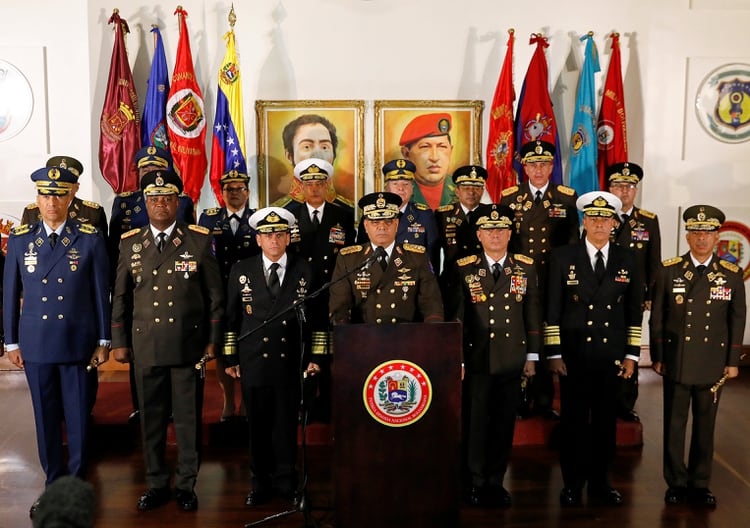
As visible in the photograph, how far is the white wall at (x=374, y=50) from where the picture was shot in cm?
664

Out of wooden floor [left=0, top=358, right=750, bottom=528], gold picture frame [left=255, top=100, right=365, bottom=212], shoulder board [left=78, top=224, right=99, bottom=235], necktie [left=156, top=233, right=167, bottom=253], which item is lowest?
wooden floor [left=0, top=358, right=750, bottom=528]

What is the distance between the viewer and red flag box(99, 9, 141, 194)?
636 cm

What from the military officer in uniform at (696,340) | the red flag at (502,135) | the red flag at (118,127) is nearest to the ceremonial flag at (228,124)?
the red flag at (118,127)

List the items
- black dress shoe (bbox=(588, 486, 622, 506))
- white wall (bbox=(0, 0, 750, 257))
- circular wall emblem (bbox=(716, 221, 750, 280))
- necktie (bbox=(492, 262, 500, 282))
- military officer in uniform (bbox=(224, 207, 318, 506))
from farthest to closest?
circular wall emblem (bbox=(716, 221, 750, 280))
white wall (bbox=(0, 0, 750, 257))
black dress shoe (bbox=(588, 486, 622, 506))
necktie (bbox=(492, 262, 500, 282))
military officer in uniform (bbox=(224, 207, 318, 506))

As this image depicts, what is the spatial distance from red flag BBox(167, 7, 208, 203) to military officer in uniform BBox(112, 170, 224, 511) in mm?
2474

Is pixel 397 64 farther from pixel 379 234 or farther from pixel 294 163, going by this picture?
pixel 379 234

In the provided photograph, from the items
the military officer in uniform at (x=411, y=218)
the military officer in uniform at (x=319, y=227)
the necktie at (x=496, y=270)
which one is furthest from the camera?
the military officer in uniform at (x=411, y=218)

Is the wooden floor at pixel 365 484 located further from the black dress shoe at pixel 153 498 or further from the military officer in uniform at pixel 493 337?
the military officer in uniform at pixel 493 337

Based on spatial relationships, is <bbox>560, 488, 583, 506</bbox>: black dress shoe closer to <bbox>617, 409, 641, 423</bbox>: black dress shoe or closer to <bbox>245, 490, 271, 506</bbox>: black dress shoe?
<bbox>617, 409, 641, 423</bbox>: black dress shoe

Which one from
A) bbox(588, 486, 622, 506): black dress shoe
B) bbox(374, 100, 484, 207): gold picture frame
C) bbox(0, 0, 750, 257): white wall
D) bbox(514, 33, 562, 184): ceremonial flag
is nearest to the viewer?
bbox(588, 486, 622, 506): black dress shoe

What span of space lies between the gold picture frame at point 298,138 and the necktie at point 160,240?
9.39 feet

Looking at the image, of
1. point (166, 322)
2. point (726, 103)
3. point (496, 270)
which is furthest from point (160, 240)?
point (726, 103)

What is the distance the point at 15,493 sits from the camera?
422 cm

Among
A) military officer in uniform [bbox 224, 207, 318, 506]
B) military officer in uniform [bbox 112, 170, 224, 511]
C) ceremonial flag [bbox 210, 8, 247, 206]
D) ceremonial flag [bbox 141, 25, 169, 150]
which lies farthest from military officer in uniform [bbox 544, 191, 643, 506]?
ceremonial flag [bbox 141, 25, 169, 150]
